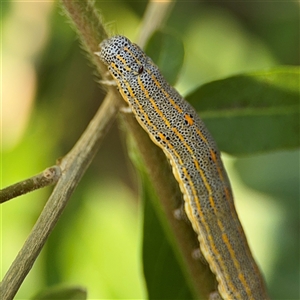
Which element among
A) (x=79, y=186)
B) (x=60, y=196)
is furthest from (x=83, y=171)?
(x=79, y=186)

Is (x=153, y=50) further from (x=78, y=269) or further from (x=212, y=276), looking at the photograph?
(x=78, y=269)

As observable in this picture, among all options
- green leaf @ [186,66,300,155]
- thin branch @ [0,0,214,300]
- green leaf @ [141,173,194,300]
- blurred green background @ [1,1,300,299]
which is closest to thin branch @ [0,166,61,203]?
thin branch @ [0,0,214,300]

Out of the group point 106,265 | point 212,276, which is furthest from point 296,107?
point 106,265

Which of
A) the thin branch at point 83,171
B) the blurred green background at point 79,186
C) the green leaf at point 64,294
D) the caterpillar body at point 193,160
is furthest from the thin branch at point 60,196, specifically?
the blurred green background at point 79,186

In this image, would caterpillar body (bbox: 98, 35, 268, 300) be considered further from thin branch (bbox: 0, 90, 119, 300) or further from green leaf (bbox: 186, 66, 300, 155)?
green leaf (bbox: 186, 66, 300, 155)

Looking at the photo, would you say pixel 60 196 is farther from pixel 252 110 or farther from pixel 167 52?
pixel 252 110
